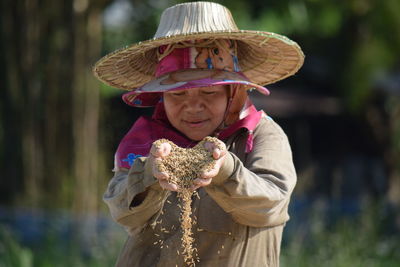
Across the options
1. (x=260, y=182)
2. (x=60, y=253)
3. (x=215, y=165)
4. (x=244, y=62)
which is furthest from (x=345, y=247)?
(x=215, y=165)

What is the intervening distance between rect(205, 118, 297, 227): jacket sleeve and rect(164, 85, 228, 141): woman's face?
0.15 m

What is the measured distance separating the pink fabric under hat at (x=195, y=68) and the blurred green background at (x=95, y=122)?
3.01 metres

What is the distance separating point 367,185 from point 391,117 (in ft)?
6.84

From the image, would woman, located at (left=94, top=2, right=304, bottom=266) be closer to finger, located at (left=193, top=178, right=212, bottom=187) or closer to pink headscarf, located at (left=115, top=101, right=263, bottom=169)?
pink headscarf, located at (left=115, top=101, right=263, bottom=169)

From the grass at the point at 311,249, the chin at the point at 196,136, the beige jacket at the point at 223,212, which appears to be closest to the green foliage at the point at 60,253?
the grass at the point at 311,249

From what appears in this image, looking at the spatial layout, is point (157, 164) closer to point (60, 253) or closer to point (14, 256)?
point (14, 256)

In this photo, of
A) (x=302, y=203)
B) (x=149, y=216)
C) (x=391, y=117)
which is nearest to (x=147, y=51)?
(x=149, y=216)

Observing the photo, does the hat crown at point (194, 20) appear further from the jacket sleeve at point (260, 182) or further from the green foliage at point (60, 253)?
the green foliage at point (60, 253)

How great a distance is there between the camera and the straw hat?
2594 mm

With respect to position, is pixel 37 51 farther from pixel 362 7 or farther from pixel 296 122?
pixel 296 122

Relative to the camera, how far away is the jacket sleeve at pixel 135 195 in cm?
236

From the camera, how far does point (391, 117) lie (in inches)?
441

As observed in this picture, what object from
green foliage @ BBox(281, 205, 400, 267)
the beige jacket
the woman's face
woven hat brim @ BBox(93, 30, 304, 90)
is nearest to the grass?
green foliage @ BBox(281, 205, 400, 267)

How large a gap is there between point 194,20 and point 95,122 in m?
5.59
